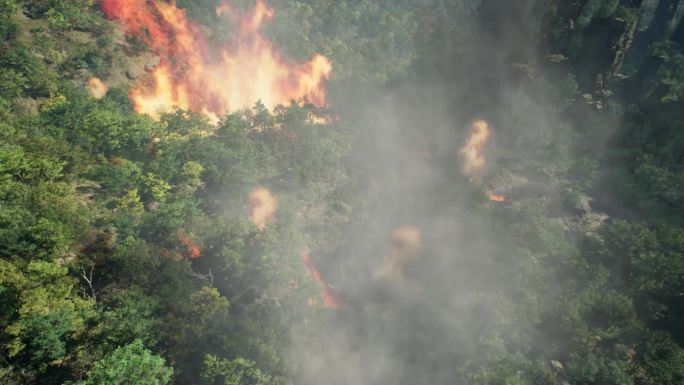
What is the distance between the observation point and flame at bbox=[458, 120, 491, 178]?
87.8m

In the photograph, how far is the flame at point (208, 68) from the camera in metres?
79.4

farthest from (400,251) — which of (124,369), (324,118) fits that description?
(124,369)

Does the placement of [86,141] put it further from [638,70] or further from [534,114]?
[638,70]

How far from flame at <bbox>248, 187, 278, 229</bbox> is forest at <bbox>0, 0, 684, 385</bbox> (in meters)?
0.73

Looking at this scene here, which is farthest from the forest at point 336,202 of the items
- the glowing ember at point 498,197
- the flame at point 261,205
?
the glowing ember at point 498,197

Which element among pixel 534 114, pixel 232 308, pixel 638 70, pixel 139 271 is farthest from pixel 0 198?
pixel 638 70

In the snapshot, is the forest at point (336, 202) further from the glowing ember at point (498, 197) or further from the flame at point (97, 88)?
the glowing ember at point (498, 197)

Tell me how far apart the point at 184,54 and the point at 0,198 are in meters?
57.6

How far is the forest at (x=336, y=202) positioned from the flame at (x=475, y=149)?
508mm

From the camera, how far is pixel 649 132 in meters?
81.3

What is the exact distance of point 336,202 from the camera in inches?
2906

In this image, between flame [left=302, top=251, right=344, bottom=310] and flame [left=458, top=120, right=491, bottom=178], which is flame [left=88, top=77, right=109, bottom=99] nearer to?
flame [left=302, top=251, right=344, bottom=310]

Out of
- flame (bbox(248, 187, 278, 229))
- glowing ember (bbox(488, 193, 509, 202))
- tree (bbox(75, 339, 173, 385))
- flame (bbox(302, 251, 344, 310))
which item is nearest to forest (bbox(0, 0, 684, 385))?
tree (bbox(75, 339, 173, 385))

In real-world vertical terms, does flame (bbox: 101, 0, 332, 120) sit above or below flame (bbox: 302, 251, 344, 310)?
above
